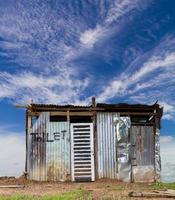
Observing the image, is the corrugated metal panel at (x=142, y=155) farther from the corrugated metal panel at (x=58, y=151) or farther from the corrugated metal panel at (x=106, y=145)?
the corrugated metal panel at (x=58, y=151)

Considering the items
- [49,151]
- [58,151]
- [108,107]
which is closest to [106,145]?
[108,107]

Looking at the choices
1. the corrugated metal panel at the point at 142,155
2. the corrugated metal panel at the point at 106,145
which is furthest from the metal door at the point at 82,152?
the corrugated metal panel at the point at 142,155

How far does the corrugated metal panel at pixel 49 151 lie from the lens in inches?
961

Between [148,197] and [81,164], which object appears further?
[81,164]

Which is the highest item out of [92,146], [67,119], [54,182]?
[67,119]

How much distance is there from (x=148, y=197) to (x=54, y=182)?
908cm

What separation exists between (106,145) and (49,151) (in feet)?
10.5

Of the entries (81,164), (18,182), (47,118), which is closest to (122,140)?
A: (81,164)

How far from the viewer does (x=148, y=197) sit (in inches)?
618

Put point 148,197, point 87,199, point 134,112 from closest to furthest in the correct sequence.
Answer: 1. point 87,199
2. point 148,197
3. point 134,112

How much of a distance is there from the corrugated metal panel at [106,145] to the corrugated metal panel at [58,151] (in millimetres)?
1780

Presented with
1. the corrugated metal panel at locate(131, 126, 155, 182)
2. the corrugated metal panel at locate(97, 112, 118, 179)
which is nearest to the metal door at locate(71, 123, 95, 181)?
the corrugated metal panel at locate(97, 112, 118, 179)

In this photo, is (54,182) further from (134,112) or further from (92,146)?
(134,112)

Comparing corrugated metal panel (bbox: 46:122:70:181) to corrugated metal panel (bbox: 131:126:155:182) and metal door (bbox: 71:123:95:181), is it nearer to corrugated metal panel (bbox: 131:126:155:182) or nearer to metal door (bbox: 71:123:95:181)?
metal door (bbox: 71:123:95:181)
